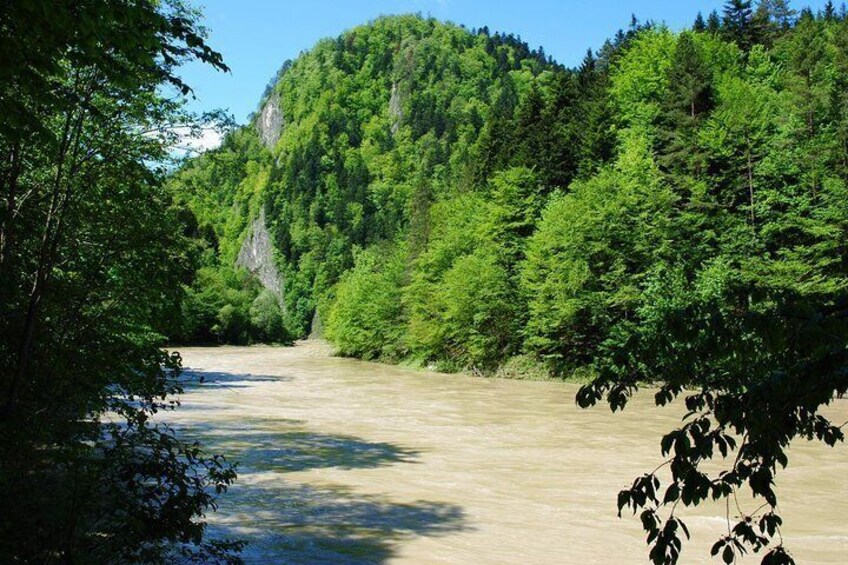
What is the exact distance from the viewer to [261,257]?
535 feet

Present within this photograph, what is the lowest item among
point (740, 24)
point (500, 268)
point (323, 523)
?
point (323, 523)

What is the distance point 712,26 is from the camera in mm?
62531

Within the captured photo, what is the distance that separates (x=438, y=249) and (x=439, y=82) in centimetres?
14398

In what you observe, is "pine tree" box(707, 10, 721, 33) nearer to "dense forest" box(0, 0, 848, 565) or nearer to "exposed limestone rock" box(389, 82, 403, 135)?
"dense forest" box(0, 0, 848, 565)

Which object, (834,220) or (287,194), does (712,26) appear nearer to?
(834,220)

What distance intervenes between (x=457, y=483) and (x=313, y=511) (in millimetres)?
3454

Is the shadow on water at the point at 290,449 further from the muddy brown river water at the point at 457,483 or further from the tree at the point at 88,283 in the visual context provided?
the tree at the point at 88,283

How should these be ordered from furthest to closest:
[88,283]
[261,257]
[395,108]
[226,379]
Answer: [395,108], [261,257], [226,379], [88,283]

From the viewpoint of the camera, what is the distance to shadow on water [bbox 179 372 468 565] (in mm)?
8938

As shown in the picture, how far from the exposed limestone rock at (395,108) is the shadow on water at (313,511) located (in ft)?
562

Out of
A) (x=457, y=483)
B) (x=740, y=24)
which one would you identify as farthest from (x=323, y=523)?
(x=740, y=24)

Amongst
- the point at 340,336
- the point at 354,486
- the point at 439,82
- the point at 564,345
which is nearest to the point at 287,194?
the point at 439,82

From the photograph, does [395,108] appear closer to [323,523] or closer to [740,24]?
[740,24]

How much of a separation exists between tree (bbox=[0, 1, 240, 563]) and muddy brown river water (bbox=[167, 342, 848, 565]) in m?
2.22
